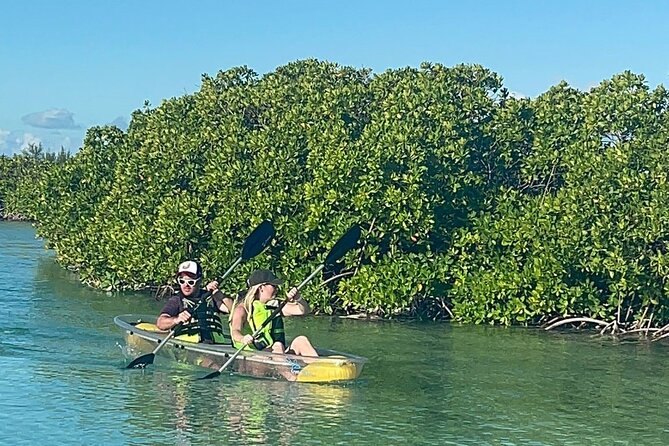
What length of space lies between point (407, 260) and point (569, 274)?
2.90m

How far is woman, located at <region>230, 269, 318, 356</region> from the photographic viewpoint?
13.1 meters

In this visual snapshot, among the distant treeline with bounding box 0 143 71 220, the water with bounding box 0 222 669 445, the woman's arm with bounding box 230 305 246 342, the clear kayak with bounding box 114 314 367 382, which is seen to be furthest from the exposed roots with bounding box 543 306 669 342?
the distant treeline with bounding box 0 143 71 220

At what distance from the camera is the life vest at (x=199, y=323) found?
13.7 meters

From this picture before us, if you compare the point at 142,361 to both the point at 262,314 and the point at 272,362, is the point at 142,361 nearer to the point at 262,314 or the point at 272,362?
the point at 262,314

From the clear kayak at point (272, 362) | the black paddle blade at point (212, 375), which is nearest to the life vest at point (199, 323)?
the clear kayak at point (272, 362)

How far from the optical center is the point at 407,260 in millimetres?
18750

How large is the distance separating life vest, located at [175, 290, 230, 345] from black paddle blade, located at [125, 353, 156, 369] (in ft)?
1.39

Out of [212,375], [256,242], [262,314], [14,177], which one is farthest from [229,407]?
[14,177]

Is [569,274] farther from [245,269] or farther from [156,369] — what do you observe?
[156,369]

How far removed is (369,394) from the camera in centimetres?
1237

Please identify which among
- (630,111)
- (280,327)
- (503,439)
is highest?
(630,111)

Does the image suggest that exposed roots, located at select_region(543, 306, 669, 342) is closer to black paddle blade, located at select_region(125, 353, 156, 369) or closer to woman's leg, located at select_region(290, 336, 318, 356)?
woman's leg, located at select_region(290, 336, 318, 356)

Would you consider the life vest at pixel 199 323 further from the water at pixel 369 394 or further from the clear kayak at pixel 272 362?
the water at pixel 369 394

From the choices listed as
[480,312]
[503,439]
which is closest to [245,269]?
[480,312]
